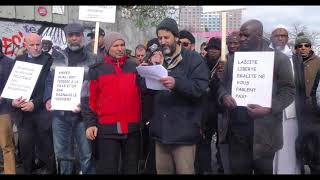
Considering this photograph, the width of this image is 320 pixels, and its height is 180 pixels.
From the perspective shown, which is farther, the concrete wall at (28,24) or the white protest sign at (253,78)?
the concrete wall at (28,24)

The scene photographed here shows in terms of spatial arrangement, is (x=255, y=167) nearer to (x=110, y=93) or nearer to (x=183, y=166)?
(x=183, y=166)

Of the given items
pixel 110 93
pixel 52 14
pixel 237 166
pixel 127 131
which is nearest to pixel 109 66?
pixel 110 93

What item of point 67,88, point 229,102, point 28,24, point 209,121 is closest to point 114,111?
point 67,88

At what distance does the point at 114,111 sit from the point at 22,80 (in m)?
1.43

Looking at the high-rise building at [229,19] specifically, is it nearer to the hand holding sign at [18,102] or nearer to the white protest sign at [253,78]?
the white protest sign at [253,78]

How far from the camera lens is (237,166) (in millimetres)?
4352

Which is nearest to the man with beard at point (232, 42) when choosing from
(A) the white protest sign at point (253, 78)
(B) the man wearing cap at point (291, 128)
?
(B) the man wearing cap at point (291, 128)

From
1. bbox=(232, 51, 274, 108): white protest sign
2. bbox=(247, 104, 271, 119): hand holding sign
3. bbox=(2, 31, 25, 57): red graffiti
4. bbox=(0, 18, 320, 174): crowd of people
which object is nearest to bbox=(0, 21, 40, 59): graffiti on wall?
bbox=(2, 31, 25, 57): red graffiti

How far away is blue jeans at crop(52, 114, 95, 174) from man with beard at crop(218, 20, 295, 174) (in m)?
1.74

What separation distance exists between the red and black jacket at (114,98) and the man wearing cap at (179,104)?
0.31 metres

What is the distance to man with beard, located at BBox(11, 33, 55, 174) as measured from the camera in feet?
17.4

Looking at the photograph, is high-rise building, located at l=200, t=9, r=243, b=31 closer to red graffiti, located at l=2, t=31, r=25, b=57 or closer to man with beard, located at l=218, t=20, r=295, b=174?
man with beard, located at l=218, t=20, r=295, b=174

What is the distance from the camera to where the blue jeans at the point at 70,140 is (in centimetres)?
518

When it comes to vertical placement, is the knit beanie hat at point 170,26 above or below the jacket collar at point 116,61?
above
